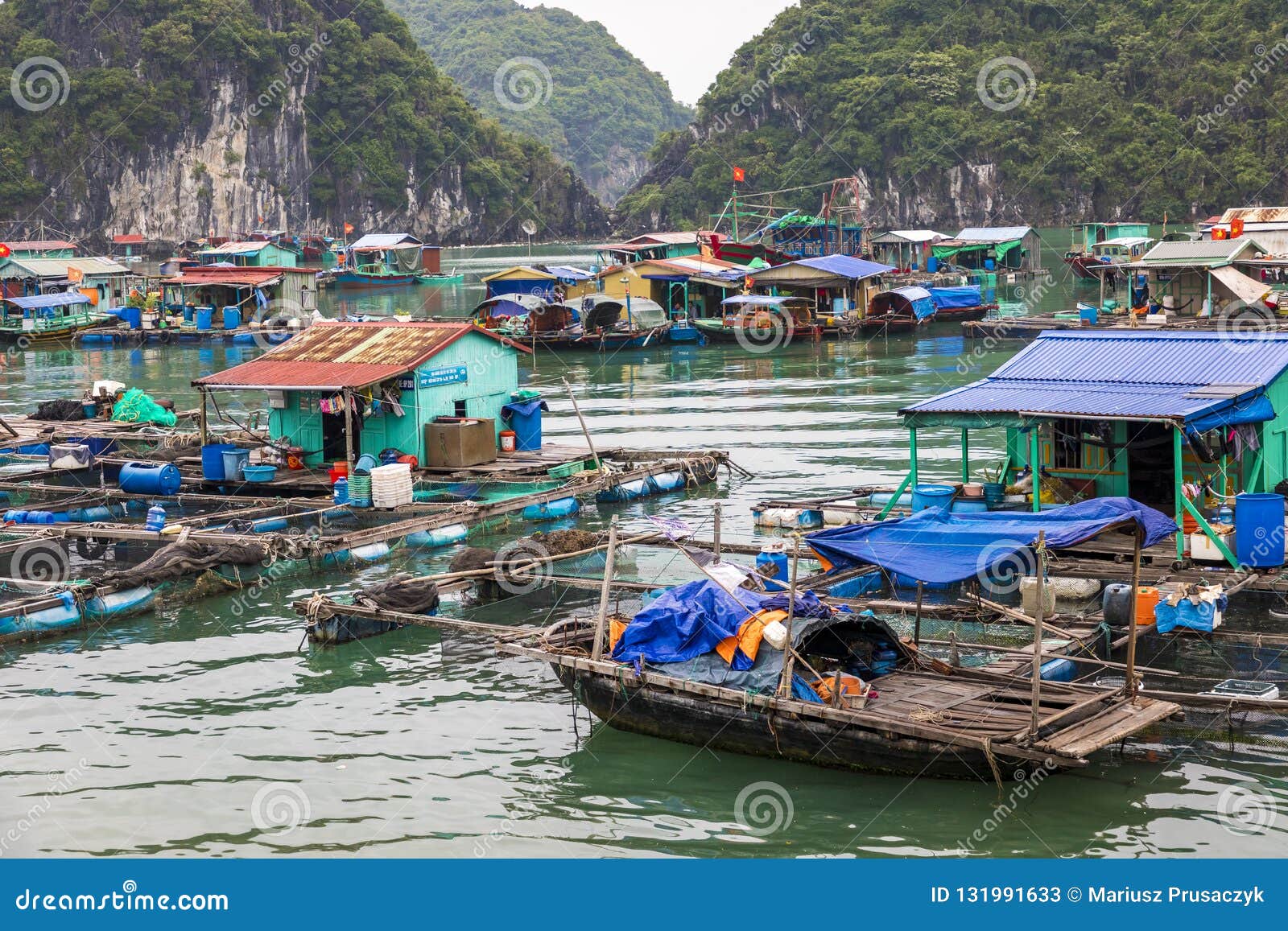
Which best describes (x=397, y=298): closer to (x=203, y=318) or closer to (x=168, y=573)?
(x=203, y=318)

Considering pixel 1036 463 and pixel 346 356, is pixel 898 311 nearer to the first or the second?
pixel 346 356

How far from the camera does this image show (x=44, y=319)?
64.2m

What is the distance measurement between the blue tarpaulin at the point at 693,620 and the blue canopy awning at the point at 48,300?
55859 millimetres

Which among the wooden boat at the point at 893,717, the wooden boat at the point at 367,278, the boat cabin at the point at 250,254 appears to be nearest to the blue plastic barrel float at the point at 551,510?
the wooden boat at the point at 893,717

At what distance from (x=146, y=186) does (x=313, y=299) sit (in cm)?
8891

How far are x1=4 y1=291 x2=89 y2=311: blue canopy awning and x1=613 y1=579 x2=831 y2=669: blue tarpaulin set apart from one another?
55859mm

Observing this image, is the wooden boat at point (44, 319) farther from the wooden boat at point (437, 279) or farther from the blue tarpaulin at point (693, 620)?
the blue tarpaulin at point (693, 620)

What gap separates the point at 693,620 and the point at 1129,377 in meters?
9.73

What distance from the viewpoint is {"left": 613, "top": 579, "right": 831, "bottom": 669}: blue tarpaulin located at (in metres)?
14.6

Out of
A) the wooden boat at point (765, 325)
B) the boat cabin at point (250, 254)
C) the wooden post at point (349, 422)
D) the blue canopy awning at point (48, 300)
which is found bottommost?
the wooden post at point (349, 422)

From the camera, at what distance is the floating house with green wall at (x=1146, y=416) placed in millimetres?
19859

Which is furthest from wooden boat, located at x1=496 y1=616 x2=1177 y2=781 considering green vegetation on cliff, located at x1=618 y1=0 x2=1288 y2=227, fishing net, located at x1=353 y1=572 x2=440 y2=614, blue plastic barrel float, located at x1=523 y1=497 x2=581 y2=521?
green vegetation on cliff, located at x1=618 y1=0 x2=1288 y2=227

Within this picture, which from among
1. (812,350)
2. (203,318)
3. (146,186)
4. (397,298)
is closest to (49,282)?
(203,318)

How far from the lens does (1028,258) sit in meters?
84.4
